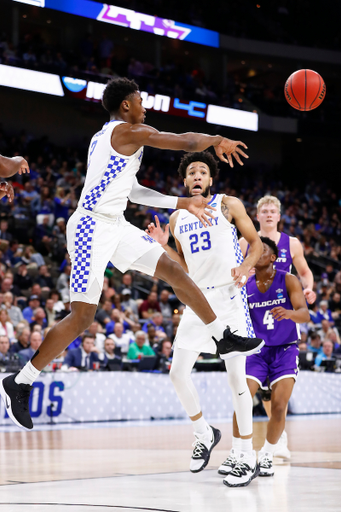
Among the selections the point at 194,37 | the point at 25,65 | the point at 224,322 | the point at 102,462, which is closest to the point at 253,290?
the point at 224,322

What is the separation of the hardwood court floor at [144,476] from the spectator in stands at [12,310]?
3.50 meters

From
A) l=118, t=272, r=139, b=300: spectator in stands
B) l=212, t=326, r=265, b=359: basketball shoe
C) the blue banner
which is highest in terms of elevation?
the blue banner

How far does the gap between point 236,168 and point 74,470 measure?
22.4 m

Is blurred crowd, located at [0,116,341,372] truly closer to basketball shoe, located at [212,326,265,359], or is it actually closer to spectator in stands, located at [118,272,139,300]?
spectator in stands, located at [118,272,139,300]

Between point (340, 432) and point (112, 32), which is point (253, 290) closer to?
point (340, 432)

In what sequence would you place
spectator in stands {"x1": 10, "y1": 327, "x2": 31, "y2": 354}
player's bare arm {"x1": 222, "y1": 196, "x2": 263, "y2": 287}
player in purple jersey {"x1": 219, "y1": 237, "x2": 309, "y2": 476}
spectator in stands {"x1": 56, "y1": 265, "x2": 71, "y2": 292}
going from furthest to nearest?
spectator in stands {"x1": 56, "y1": 265, "x2": 71, "y2": 292} → spectator in stands {"x1": 10, "y1": 327, "x2": 31, "y2": 354} → player in purple jersey {"x1": 219, "y1": 237, "x2": 309, "y2": 476} → player's bare arm {"x1": 222, "y1": 196, "x2": 263, "y2": 287}

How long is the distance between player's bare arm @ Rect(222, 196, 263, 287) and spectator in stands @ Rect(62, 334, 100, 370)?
6.25 m

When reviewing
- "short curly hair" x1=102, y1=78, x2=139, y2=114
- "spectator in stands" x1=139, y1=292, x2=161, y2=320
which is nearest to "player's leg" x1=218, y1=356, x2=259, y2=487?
"short curly hair" x1=102, y1=78, x2=139, y2=114

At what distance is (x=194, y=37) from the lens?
79.2 ft

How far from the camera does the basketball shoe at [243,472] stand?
4.61 metres

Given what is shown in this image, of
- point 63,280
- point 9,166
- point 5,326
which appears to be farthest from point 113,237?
point 63,280

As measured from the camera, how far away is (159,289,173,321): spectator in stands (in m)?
15.0

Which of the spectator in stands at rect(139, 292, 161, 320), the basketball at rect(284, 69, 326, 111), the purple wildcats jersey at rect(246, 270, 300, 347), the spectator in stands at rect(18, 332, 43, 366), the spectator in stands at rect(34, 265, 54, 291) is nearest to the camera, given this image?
the purple wildcats jersey at rect(246, 270, 300, 347)

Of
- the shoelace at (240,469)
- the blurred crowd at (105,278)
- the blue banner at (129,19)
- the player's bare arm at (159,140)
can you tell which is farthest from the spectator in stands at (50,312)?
the blue banner at (129,19)
